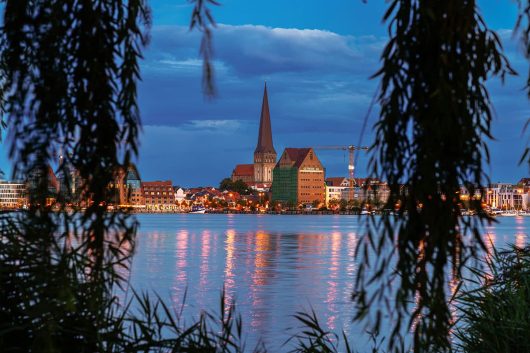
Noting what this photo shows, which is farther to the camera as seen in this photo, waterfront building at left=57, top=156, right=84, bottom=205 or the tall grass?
the tall grass

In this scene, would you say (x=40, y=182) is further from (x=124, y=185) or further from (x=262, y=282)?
(x=262, y=282)

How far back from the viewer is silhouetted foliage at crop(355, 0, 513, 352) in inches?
87.1

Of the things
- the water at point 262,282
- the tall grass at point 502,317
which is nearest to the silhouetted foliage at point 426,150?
the tall grass at point 502,317

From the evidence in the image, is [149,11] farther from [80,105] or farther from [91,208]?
[91,208]

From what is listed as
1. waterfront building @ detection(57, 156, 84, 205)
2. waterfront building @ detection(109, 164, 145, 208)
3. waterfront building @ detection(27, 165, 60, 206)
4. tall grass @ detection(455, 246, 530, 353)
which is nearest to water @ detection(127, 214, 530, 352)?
tall grass @ detection(455, 246, 530, 353)

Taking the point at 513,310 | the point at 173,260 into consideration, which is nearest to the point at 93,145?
the point at 513,310

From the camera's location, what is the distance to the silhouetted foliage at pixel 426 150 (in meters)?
2.21

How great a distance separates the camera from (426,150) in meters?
2.22

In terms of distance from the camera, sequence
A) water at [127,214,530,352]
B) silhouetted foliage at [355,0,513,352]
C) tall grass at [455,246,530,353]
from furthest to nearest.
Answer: water at [127,214,530,352], tall grass at [455,246,530,353], silhouetted foliage at [355,0,513,352]

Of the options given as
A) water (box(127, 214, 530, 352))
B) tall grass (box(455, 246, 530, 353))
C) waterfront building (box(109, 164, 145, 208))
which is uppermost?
waterfront building (box(109, 164, 145, 208))

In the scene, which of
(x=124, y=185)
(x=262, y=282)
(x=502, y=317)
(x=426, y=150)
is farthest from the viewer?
(x=262, y=282)

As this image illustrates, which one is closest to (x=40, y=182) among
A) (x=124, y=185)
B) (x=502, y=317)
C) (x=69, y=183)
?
(x=69, y=183)

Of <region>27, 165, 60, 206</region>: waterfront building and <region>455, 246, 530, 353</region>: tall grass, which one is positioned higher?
<region>27, 165, 60, 206</region>: waterfront building

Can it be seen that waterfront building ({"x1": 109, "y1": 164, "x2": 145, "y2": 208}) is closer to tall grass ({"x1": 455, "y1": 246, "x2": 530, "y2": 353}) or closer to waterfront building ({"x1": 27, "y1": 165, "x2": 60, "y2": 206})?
waterfront building ({"x1": 27, "y1": 165, "x2": 60, "y2": 206})
